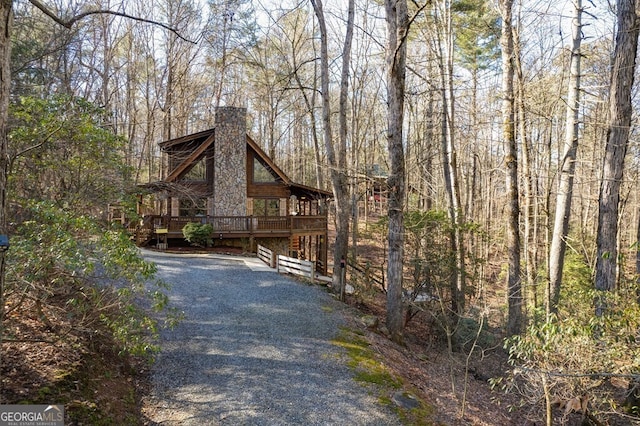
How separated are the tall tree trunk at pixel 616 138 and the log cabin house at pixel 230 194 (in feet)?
37.9

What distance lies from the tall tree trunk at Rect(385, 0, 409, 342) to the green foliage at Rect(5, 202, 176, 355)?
5461 mm

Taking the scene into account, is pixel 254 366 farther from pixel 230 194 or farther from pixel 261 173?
pixel 261 173

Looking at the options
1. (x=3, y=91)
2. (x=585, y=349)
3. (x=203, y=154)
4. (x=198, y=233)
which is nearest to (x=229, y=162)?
(x=203, y=154)

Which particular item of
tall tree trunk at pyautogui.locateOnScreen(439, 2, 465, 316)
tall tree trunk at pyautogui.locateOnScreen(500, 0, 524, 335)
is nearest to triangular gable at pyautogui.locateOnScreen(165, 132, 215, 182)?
tall tree trunk at pyautogui.locateOnScreen(439, 2, 465, 316)

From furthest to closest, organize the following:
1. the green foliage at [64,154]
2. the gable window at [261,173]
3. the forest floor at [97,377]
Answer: the gable window at [261,173] < the green foliage at [64,154] < the forest floor at [97,377]

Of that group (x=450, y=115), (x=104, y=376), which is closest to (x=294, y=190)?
(x=450, y=115)

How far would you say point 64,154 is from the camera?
5539 mm

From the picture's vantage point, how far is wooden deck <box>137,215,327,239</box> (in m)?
16.5

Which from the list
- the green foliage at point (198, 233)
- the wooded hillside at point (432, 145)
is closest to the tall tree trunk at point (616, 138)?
the wooded hillside at point (432, 145)

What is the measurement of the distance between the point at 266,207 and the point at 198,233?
4589 millimetres

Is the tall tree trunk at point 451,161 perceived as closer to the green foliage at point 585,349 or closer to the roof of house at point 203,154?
the green foliage at point 585,349

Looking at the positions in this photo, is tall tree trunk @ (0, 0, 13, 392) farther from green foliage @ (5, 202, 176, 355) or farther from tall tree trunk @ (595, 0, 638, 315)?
tall tree trunk @ (595, 0, 638, 315)

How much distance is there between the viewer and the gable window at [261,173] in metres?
18.9
